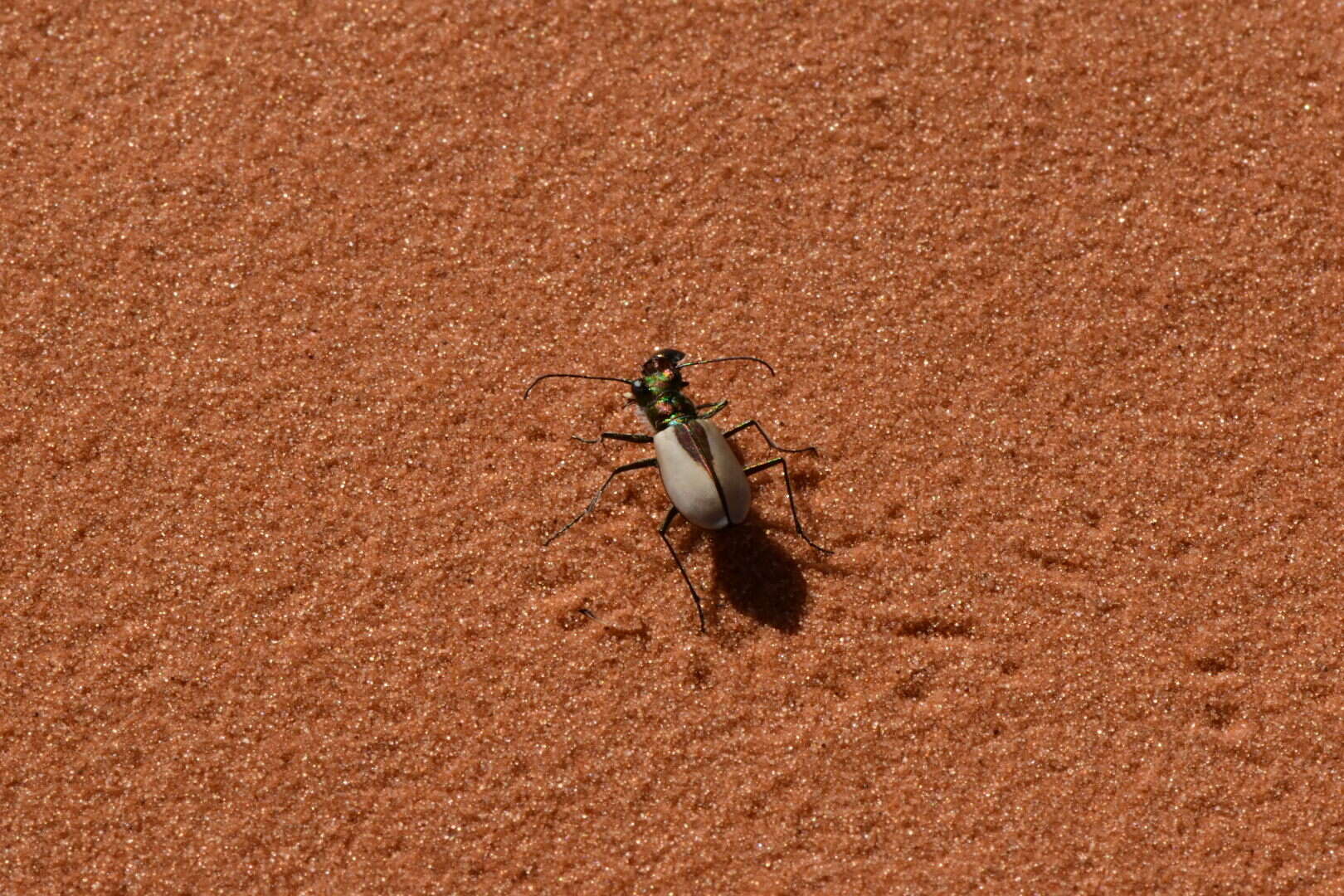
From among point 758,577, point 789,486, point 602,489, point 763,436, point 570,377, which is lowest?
point 758,577

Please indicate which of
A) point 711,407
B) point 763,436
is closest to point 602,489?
point 711,407

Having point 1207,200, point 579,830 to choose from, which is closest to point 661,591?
point 579,830

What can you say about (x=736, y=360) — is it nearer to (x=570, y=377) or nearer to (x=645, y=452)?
(x=645, y=452)

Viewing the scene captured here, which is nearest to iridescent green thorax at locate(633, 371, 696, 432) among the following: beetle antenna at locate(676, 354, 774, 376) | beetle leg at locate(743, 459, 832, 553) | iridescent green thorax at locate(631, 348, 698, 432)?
iridescent green thorax at locate(631, 348, 698, 432)

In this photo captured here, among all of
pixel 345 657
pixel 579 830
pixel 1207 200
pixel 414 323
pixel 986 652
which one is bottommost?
pixel 986 652

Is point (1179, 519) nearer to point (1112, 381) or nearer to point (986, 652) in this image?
point (1112, 381)
